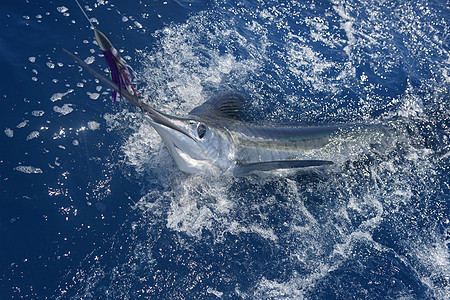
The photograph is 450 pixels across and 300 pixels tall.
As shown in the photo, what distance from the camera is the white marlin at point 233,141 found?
166 inches

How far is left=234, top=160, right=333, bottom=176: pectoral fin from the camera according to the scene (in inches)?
183

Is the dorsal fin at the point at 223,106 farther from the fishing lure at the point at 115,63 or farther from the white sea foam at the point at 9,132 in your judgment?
the white sea foam at the point at 9,132

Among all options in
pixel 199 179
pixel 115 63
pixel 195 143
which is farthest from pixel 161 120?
pixel 199 179

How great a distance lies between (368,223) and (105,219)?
3.35m

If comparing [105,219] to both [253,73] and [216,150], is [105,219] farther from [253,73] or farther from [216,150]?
[253,73]

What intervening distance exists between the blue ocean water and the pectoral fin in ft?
0.63

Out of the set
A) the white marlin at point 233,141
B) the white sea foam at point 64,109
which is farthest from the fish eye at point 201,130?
the white sea foam at point 64,109

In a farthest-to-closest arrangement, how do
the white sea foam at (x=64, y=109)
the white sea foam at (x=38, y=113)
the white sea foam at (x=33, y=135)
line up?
the white sea foam at (x=64, y=109), the white sea foam at (x=38, y=113), the white sea foam at (x=33, y=135)

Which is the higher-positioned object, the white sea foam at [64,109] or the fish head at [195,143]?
the fish head at [195,143]

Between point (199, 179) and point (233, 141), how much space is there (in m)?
0.73

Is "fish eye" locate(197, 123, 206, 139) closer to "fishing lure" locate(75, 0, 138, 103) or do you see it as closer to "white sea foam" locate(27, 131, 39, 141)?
"fishing lure" locate(75, 0, 138, 103)

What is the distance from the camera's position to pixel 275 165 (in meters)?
4.70

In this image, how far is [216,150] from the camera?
457 centimetres

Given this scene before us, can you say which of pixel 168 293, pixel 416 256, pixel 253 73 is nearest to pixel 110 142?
pixel 168 293
